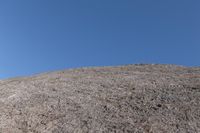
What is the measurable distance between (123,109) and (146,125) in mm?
2613

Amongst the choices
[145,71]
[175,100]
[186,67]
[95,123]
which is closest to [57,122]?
[95,123]

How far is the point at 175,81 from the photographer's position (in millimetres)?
26688

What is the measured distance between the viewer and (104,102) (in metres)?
22.9

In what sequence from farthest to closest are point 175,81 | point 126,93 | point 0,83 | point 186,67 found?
1. point 186,67
2. point 0,83
3. point 175,81
4. point 126,93

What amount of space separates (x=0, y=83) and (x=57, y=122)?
1063 centimetres

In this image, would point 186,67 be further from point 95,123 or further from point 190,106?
point 95,123

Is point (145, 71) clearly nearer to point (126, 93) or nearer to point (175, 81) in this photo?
point (175, 81)

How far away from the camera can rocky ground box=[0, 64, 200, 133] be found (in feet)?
64.6

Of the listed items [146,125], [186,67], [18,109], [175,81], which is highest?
[186,67]

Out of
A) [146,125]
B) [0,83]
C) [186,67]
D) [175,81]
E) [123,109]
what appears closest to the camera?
[146,125]

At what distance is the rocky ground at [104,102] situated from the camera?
19703 mm

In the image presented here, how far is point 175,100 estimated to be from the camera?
2294 centimetres

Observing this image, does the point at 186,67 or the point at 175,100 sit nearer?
the point at 175,100

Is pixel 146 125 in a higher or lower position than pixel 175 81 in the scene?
lower
